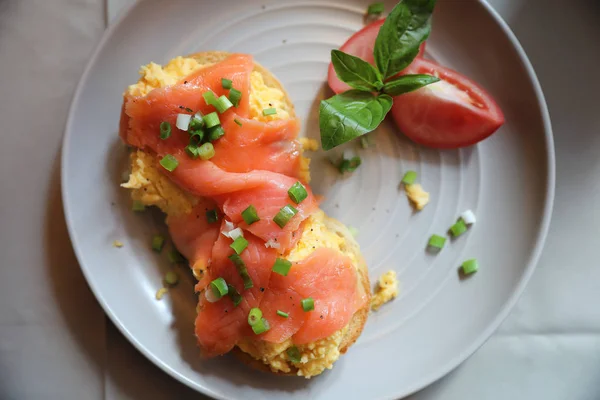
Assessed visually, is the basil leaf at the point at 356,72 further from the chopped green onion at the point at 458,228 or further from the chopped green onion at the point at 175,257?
the chopped green onion at the point at 175,257

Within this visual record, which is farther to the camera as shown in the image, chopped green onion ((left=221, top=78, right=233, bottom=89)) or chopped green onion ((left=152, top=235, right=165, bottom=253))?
chopped green onion ((left=152, top=235, right=165, bottom=253))

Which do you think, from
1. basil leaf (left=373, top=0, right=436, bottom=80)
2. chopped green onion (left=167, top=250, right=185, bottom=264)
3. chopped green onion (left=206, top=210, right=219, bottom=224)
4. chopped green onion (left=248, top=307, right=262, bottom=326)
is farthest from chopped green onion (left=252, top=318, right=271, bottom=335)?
basil leaf (left=373, top=0, right=436, bottom=80)

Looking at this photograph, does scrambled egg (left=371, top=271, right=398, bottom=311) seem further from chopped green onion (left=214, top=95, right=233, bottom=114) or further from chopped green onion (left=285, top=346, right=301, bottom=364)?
chopped green onion (left=214, top=95, right=233, bottom=114)

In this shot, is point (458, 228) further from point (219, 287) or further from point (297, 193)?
point (219, 287)

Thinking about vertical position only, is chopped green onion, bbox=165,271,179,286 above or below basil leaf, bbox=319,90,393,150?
below

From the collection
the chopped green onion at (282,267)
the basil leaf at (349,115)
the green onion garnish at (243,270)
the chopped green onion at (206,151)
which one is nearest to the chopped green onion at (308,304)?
the chopped green onion at (282,267)

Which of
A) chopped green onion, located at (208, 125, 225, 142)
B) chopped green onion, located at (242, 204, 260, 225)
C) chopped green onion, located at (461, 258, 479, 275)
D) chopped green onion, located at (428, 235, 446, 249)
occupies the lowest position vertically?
chopped green onion, located at (461, 258, 479, 275)
